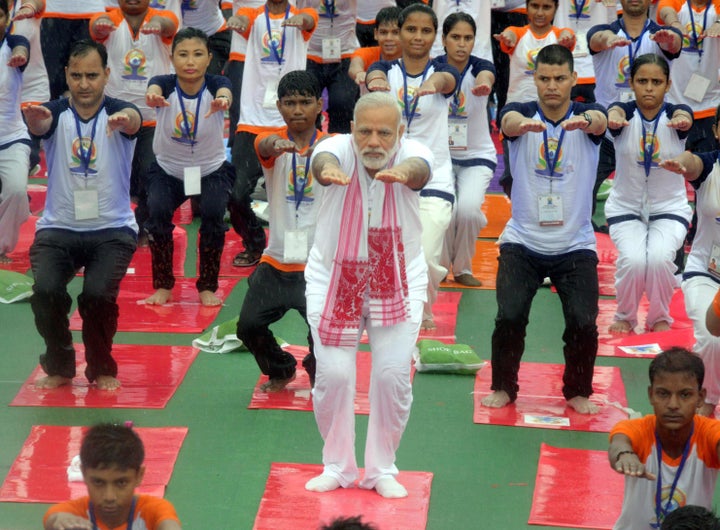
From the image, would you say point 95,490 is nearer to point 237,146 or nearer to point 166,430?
point 166,430

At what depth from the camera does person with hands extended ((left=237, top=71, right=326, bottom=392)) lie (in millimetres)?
7324

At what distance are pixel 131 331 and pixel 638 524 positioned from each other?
4140 millimetres

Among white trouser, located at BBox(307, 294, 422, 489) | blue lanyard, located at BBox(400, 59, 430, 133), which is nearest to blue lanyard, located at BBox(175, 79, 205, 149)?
blue lanyard, located at BBox(400, 59, 430, 133)

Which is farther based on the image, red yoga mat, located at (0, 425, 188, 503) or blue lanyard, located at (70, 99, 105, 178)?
blue lanyard, located at (70, 99, 105, 178)

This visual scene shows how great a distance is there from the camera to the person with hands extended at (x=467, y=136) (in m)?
9.27

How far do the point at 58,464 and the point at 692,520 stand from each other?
3.41 m

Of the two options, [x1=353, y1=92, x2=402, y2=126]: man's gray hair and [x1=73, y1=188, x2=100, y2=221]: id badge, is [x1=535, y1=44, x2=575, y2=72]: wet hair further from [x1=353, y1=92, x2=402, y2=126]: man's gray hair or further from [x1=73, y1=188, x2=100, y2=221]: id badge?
[x1=73, y1=188, x2=100, y2=221]: id badge

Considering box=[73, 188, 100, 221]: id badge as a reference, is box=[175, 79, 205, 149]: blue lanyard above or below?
above

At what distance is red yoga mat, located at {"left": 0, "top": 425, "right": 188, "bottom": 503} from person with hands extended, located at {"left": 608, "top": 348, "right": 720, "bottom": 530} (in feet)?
7.23

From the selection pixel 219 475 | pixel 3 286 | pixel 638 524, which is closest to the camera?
pixel 638 524

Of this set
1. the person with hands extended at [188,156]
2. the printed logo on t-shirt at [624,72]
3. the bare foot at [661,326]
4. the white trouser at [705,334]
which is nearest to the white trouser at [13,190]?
the person with hands extended at [188,156]

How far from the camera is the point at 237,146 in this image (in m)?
10.1

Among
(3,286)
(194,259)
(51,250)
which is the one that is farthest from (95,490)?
(194,259)

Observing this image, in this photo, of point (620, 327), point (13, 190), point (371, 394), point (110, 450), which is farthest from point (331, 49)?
point (110, 450)
